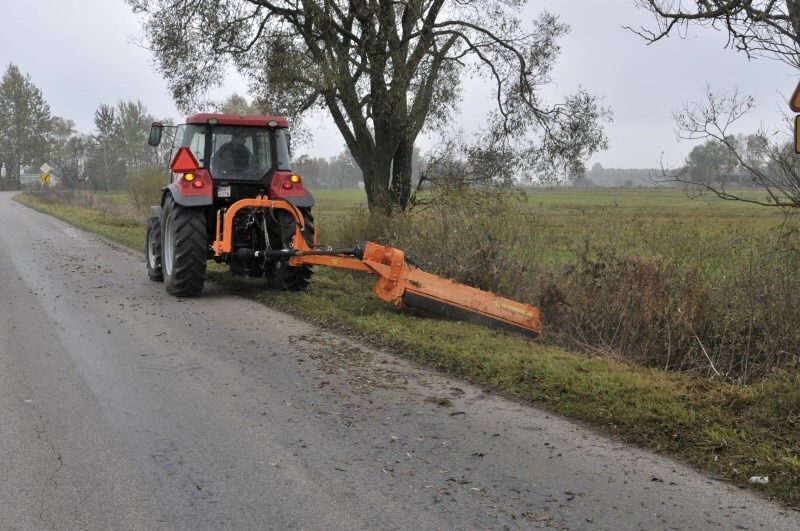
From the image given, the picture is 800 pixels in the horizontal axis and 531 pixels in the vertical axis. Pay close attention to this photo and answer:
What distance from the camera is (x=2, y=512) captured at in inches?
147

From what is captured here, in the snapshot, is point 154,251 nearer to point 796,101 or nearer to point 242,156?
point 242,156

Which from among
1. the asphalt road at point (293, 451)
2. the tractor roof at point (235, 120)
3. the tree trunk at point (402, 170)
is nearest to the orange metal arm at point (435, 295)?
the asphalt road at point (293, 451)

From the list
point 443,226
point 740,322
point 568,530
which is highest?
point 443,226

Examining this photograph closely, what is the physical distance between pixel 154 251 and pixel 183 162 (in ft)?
7.23

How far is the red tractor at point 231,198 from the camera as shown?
1006cm

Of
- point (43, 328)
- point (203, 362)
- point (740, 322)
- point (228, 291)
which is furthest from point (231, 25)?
point (740, 322)

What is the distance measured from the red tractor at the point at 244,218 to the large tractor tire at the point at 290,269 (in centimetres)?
1

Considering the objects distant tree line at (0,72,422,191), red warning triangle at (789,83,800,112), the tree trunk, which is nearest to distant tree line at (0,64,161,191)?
distant tree line at (0,72,422,191)

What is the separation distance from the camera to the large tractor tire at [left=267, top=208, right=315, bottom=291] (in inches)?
400

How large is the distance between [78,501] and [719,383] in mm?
4609

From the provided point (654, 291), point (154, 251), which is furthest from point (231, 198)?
point (654, 291)

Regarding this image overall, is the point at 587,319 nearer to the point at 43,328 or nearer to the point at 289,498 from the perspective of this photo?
the point at 289,498

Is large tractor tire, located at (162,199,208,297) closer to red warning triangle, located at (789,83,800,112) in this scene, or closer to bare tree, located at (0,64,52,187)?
red warning triangle, located at (789,83,800,112)

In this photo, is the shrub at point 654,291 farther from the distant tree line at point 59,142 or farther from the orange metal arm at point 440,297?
the distant tree line at point 59,142
